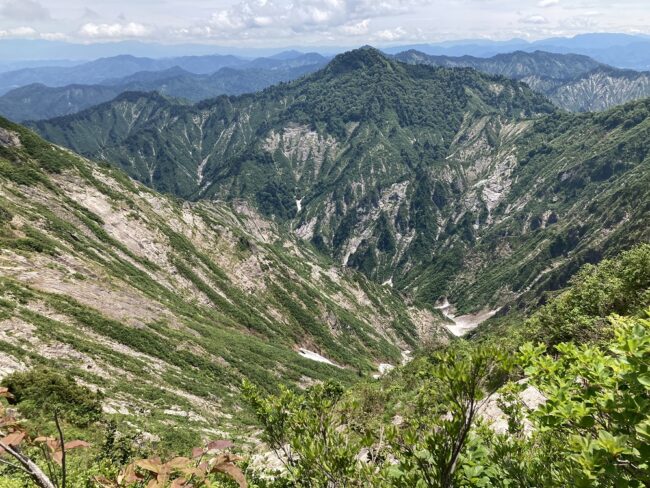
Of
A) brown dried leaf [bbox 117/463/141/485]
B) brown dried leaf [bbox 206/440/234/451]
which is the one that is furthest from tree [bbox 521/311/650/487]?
brown dried leaf [bbox 117/463/141/485]

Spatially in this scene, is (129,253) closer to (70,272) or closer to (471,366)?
(70,272)

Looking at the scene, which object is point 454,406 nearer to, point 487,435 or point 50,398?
point 487,435

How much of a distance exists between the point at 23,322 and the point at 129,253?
65.5 m

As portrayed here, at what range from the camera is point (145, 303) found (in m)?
82.2

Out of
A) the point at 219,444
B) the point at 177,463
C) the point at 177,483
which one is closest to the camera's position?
the point at 177,483

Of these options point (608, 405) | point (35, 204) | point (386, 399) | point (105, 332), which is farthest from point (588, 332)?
point (35, 204)

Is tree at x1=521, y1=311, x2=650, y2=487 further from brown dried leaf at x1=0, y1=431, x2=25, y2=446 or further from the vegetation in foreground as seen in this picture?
brown dried leaf at x1=0, y1=431, x2=25, y2=446

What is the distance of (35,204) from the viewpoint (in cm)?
9919

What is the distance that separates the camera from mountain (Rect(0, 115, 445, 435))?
5016 cm

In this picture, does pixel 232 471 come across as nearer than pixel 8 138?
Yes

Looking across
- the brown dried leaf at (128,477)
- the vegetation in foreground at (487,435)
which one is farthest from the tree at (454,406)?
the brown dried leaf at (128,477)

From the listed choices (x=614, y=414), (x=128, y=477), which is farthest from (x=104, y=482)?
(x=614, y=414)

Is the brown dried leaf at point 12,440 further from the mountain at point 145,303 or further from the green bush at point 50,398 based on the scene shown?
the mountain at point 145,303

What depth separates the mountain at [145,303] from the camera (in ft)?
165
